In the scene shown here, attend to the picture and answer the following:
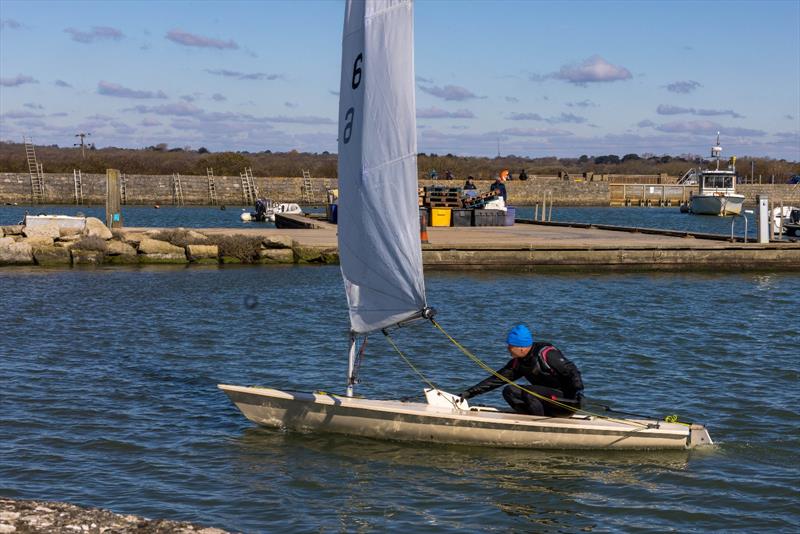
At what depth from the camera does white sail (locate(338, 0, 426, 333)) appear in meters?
11.7

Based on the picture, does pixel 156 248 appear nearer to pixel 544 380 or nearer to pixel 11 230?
pixel 11 230

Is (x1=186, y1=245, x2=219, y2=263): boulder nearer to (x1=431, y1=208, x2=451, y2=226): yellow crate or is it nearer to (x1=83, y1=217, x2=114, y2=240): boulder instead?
(x1=83, y1=217, x2=114, y2=240): boulder

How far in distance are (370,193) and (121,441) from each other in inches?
183

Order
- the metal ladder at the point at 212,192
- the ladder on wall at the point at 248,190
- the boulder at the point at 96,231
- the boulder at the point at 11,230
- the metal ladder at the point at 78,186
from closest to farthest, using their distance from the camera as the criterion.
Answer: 1. the boulder at the point at 96,231
2. the boulder at the point at 11,230
3. the metal ladder at the point at 78,186
4. the metal ladder at the point at 212,192
5. the ladder on wall at the point at 248,190

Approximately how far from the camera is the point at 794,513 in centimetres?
1078

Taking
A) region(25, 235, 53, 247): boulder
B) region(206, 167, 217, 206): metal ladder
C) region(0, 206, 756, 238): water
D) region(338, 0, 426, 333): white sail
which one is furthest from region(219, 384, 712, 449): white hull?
region(206, 167, 217, 206): metal ladder

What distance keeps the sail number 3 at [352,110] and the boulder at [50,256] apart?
75.4ft

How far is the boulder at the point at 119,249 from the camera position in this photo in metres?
33.2

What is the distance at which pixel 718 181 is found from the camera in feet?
270

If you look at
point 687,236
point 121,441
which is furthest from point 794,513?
point 687,236

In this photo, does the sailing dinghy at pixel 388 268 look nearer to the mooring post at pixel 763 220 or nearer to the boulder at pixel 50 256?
the boulder at pixel 50 256

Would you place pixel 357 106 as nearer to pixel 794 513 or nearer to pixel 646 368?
pixel 794 513

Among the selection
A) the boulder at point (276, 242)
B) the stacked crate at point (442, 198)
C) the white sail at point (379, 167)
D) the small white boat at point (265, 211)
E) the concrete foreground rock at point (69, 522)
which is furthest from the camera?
the small white boat at point (265, 211)

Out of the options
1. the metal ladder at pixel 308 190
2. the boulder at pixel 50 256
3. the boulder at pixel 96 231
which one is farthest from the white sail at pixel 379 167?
the metal ladder at pixel 308 190
